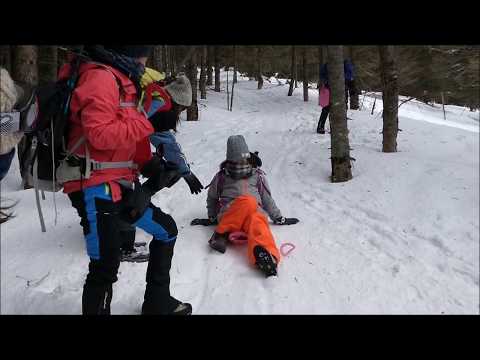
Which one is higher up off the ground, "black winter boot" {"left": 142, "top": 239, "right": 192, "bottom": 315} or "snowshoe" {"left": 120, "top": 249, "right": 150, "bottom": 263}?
"black winter boot" {"left": 142, "top": 239, "right": 192, "bottom": 315}

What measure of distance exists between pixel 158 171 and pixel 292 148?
3350 mm

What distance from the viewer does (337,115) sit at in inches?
177

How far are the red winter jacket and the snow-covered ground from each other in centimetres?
38

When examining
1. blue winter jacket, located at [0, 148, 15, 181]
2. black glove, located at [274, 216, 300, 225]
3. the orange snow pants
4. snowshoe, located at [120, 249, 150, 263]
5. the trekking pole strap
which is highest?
blue winter jacket, located at [0, 148, 15, 181]

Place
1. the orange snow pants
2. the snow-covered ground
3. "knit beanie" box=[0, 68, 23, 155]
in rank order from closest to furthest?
1. "knit beanie" box=[0, 68, 23, 155]
2. the snow-covered ground
3. the orange snow pants

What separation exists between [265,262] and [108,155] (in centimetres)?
156

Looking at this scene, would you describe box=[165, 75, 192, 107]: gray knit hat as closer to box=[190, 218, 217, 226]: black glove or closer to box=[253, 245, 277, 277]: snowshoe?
box=[253, 245, 277, 277]: snowshoe

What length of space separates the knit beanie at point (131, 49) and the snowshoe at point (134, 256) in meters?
1.82

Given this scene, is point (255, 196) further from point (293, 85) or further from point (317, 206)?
point (293, 85)

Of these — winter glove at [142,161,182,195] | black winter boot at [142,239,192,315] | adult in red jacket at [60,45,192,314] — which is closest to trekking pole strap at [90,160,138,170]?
adult in red jacket at [60,45,192,314]

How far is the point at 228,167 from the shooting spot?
13.2 feet

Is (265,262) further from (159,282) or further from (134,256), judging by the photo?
(134,256)

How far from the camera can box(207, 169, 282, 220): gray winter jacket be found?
389cm

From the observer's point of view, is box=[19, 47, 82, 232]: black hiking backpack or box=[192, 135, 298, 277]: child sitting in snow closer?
box=[19, 47, 82, 232]: black hiking backpack
